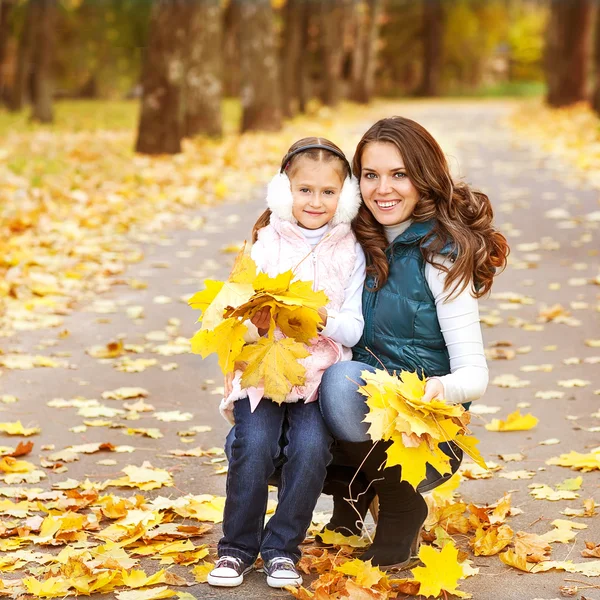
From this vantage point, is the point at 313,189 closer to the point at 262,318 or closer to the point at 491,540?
the point at 262,318

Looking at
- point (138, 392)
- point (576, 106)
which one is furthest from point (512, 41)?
point (138, 392)

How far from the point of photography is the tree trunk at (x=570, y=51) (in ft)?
91.0

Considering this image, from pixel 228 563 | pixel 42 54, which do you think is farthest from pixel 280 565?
pixel 42 54

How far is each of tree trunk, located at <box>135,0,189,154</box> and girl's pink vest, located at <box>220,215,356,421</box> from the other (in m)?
11.4

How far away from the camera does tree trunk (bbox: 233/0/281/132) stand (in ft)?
62.7

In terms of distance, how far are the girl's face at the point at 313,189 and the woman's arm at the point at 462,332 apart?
16.1 inches

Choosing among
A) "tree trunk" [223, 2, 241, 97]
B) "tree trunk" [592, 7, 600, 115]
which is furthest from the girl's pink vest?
"tree trunk" [223, 2, 241, 97]

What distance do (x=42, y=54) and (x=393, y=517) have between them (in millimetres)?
20296

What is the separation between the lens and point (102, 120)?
25.6 meters

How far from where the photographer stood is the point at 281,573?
315 cm

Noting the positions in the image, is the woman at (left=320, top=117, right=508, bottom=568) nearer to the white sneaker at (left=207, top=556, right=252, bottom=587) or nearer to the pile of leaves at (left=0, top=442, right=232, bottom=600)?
the white sneaker at (left=207, top=556, right=252, bottom=587)

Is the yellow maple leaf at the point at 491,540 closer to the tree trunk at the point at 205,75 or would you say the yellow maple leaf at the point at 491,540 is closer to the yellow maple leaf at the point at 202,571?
the yellow maple leaf at the point at 202,571

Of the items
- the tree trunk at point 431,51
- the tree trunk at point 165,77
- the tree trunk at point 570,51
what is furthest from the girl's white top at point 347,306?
the tree trunk at point 431,51

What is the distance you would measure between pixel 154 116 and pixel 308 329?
39.1ft
